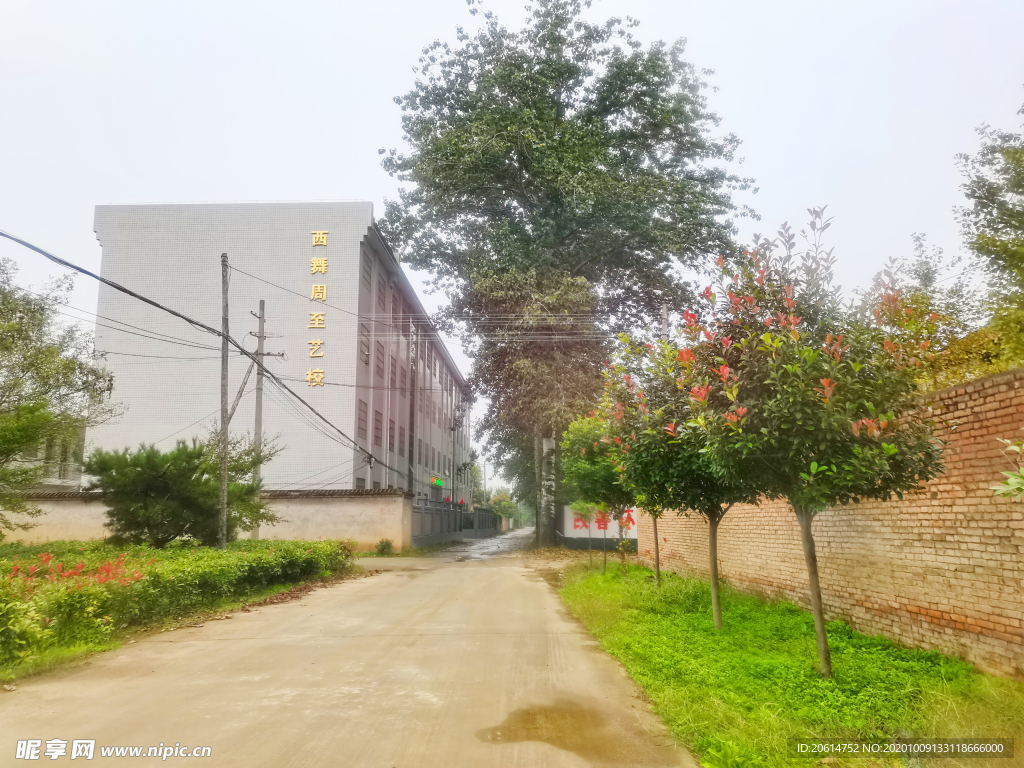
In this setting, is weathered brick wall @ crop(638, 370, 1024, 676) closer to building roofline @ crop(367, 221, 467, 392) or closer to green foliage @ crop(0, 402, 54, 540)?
green foliage @ crop(0, 402, 54, 540)

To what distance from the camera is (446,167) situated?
25.5 metres

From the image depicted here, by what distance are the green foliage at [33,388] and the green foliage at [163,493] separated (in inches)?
51.2

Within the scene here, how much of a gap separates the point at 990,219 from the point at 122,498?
64.8ft

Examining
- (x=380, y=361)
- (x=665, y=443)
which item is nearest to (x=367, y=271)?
(x=380, y=361)

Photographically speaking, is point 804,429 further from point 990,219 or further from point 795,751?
point 990,219

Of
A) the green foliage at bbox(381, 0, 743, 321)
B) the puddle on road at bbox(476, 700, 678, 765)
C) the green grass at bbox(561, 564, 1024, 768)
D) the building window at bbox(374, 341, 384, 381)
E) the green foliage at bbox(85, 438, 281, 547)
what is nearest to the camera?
the puddle on road at bbox(476, 700, 678, 765)

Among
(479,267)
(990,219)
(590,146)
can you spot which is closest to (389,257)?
(479,267)

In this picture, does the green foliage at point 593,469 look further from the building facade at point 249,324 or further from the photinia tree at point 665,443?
the building facade at point 249,324

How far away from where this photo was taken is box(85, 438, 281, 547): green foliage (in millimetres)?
15594

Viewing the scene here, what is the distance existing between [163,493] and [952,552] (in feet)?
51.5

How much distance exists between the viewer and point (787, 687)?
6297mm

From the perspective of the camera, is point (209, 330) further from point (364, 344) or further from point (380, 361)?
point (380, 361)

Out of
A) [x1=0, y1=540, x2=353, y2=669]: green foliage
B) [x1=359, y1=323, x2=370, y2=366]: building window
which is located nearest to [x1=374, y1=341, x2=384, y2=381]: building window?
[x1=359, y1=323, x2=370, y2=366]: building window

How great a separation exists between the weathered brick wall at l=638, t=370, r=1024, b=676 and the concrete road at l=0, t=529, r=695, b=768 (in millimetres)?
3135
